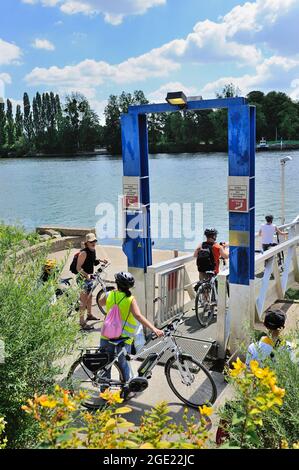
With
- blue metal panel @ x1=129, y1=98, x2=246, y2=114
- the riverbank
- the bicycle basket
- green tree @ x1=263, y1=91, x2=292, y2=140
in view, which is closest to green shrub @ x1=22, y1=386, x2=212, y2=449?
the bicycle basket

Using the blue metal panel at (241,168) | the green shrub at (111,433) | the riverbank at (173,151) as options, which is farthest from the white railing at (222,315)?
the riverbank at (173,151)

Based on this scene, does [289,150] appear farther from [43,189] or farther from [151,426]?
[151,426]

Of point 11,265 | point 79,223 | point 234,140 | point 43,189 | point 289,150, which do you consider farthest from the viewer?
point 289,150

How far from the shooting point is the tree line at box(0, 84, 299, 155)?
7050cm

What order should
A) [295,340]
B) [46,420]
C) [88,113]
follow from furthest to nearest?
[88,113] → [295,340] → [46,420]

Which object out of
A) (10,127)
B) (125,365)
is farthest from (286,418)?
(10,127)

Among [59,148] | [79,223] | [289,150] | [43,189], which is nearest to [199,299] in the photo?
→ [79,223]

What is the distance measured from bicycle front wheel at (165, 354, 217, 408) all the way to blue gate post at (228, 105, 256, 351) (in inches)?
33.6

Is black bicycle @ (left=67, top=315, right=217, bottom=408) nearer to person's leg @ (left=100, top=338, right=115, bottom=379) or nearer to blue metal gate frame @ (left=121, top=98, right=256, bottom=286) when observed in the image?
person's leg @ (left=100, top=338, right=115, bottom=379)

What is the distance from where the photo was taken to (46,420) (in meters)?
2.49

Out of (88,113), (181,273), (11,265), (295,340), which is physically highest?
(88,113)

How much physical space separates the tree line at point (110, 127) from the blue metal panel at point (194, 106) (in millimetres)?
61473
